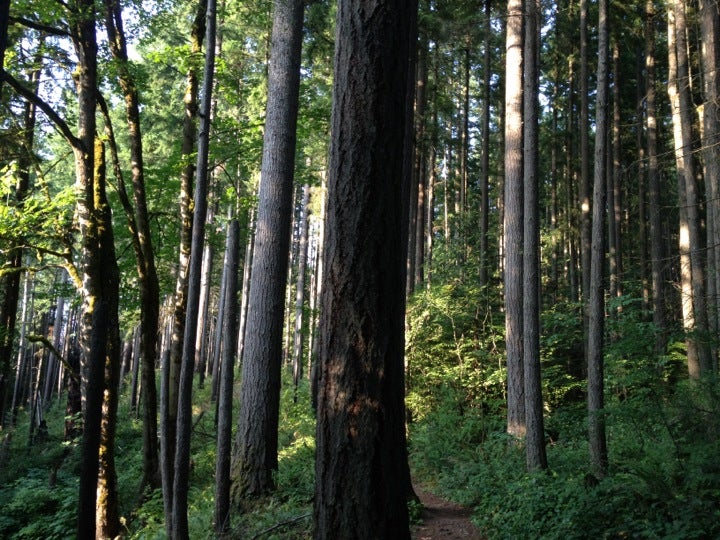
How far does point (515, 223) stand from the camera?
9938 mm

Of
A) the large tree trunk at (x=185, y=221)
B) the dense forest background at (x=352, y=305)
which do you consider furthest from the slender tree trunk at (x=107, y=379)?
the large tree trunk at (x=185, y=221)

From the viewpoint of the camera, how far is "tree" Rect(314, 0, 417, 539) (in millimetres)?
3061

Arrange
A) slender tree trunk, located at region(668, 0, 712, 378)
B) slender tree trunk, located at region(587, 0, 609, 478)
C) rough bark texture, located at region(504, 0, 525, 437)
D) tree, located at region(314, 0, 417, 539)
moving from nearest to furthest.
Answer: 1. tree, located at region(314, 0, 417, 539)
2. slender tree trunk, located at region(587, 0, 609, 478)
3. rough bark texture, located at region(504, 0, 525, 437)
4. slender tree trunk, located at region(668, 0, 712, 378)

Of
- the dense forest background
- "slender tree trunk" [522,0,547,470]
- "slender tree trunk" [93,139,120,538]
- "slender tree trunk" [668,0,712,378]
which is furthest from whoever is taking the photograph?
"slender tree trunk" [668,0,712,378]

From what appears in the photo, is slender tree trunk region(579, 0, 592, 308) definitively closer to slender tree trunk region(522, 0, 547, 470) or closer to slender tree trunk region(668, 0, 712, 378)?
slender tree trunk region(668, 0, 712, 378)

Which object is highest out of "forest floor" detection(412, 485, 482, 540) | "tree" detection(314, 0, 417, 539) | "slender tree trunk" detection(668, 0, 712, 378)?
"slender tree trunk" detection(668, 0, 712, 378)

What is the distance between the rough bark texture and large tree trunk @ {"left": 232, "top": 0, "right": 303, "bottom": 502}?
421 centimetres

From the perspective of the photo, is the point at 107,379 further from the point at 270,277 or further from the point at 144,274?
the point at 270,277

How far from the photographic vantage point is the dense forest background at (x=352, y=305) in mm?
3297

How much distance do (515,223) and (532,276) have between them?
151 centimetres

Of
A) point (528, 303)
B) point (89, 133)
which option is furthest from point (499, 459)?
point (89, 133)

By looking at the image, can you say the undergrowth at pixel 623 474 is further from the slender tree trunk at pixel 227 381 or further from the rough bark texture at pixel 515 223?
the slender tree trunk at pixel 227 381

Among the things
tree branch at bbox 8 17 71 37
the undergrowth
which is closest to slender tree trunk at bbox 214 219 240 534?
the undergrowth

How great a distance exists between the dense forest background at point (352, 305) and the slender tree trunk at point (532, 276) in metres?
0.04
